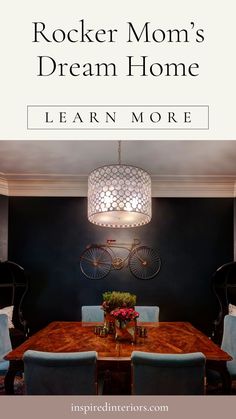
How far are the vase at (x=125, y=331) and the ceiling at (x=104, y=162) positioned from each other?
6.10ft

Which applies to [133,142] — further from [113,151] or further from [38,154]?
[38,154]

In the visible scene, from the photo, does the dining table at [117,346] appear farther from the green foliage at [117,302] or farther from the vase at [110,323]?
the green foliage at [117,302]

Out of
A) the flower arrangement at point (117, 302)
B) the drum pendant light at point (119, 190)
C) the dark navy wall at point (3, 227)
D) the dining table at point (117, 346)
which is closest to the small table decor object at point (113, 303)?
the flower arrangement at point (117, 302)

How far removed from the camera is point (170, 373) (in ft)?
6.22

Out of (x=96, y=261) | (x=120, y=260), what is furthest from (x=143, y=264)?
(x=96, y=261)

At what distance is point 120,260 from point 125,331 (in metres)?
2.36

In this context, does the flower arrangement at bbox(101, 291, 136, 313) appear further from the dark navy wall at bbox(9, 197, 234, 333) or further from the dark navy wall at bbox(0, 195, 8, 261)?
the dark navy wall at bbox(0, 195, 8, 261)

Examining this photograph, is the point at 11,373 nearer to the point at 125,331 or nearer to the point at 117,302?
the point at 125,331

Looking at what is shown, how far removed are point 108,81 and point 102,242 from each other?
146 inches

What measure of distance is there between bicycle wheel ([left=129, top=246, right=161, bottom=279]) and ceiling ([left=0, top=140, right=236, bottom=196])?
3.40 feet

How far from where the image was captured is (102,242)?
522 centimetres

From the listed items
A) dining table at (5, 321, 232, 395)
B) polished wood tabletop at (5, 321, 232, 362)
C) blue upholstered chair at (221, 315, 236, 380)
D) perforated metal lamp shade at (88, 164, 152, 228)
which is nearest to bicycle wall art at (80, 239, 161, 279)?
dining table at (5, 321, 232, 395)

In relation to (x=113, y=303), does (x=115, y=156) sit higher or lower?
higher
